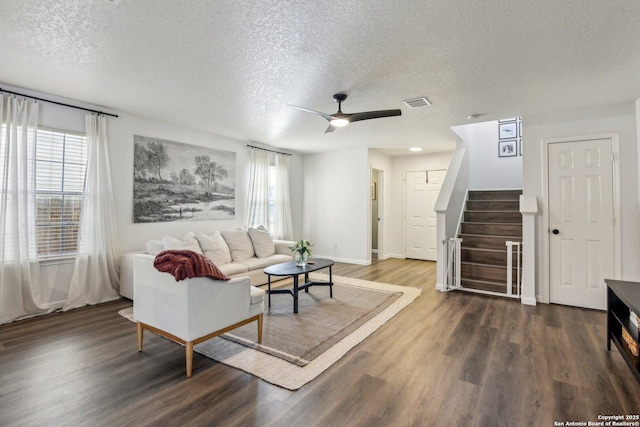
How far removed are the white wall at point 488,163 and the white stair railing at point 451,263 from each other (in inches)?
99.3

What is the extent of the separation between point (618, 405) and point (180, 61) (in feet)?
13.6

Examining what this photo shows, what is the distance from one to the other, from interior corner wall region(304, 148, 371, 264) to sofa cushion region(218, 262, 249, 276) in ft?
9.43

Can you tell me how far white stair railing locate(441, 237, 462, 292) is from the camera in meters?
4.64

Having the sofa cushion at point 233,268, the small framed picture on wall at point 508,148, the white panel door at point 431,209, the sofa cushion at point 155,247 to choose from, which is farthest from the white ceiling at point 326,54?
the white panel door at point 431,209

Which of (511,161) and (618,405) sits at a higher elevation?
(511,161)

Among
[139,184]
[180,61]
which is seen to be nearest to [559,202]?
[180,61]

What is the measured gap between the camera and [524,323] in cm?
337

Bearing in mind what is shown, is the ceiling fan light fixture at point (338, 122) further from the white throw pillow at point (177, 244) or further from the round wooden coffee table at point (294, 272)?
the white throw pillow at point (177, 244)

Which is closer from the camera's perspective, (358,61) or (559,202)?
(358,61)

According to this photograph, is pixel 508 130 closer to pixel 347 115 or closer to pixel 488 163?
pixel 488 163

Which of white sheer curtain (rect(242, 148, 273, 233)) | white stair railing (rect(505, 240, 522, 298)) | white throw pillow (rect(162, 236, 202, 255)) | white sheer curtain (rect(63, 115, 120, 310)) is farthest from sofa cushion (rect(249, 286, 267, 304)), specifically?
white stair railing (rect(505, 240, 522, 298))

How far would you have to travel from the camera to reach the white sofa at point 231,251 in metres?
4.05

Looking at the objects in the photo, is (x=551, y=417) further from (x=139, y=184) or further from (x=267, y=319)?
(x=139, y=184)

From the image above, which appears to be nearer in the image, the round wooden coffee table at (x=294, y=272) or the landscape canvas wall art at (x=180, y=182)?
the round wooden coffee table at (x=294, y=272)
